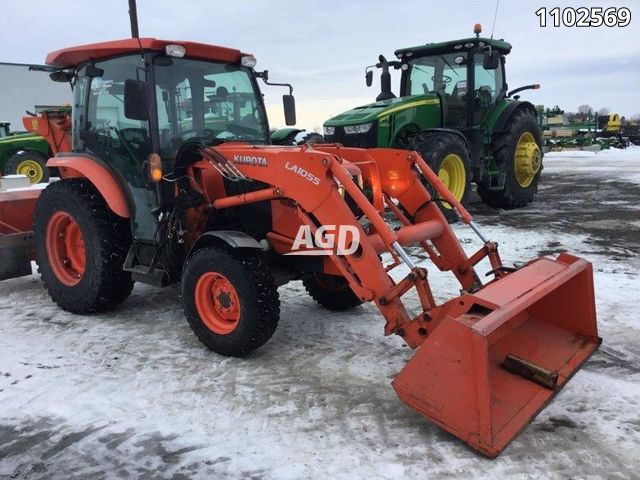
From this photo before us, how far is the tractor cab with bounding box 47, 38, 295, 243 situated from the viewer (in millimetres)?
3928

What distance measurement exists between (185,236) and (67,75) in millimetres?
1940

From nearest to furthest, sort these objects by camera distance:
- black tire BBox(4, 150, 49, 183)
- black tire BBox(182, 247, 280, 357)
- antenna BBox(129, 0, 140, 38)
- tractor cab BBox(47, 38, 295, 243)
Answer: black tire BBox(182, 247, 280, 357) → tractor cab BBox(47, 38, 295, 243) → antenna BBox(129, 0, 140, 38) → black tire BBox(4, 150, 49, 183)

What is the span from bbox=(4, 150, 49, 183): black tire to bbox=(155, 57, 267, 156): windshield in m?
10.6

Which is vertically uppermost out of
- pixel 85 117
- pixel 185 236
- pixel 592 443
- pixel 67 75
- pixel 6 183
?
pixel 67 75

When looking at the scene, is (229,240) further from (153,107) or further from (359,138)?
(359,138)

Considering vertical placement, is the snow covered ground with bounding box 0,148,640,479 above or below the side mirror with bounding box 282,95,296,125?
below

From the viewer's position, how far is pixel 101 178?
4.32 meters

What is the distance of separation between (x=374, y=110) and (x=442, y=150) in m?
1.32

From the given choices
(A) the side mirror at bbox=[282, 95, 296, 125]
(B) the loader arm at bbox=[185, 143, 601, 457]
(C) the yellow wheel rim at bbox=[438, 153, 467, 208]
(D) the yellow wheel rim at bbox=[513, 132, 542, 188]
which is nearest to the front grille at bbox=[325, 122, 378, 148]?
(C) the yellow wheel rim at bbox=[438, 153, 467, 208]

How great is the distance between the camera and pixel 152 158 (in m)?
3.80

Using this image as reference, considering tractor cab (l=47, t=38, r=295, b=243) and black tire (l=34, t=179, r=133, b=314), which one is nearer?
tractor cab (l=47, t=38, r=295, b=243)

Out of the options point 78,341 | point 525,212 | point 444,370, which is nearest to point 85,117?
point 78,341

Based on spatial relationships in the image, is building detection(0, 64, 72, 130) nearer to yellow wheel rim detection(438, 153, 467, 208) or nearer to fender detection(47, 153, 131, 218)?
yellow wheel rim detection(438, 153, 467, 208)

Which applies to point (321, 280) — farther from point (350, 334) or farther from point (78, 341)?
point (78, 341)
